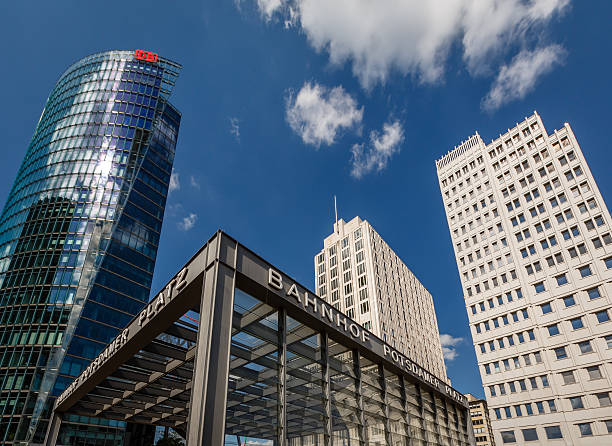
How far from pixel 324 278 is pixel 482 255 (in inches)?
1907

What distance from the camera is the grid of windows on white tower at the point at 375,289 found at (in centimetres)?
9019

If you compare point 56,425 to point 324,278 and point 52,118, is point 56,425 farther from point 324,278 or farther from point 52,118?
point 324,278

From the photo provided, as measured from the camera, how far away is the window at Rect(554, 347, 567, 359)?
5025cm

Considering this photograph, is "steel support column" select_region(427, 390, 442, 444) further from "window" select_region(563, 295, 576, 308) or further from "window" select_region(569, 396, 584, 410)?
"window" select_region(563, 295, 576, 308)

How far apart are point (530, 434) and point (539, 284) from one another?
20654mm

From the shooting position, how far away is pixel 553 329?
2067 inches

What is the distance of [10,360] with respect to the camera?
5244cm

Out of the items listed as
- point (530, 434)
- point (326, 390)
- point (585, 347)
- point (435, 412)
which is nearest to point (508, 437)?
point (530, 434)

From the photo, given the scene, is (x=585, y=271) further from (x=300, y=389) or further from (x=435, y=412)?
(x=300, y=389)

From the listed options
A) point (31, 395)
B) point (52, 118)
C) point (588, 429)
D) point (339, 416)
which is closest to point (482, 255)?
point (588, 429)

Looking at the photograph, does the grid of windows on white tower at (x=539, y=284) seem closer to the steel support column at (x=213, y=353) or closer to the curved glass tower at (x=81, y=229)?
the steel support column at (x=213, y=353)

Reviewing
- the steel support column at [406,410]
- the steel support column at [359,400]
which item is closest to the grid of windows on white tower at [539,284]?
the steel support column at [406,410]

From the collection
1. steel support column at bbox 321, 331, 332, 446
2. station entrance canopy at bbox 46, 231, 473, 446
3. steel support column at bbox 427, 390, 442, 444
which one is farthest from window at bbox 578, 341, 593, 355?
steel support column at bbox 321, 331, 332, 446

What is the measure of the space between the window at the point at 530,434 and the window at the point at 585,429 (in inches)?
209
